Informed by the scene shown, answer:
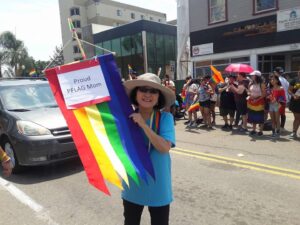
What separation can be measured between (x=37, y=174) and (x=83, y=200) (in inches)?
67.7

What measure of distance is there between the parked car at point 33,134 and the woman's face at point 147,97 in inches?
133

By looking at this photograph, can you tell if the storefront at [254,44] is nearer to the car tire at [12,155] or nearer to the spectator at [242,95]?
the spectator at [242,95]

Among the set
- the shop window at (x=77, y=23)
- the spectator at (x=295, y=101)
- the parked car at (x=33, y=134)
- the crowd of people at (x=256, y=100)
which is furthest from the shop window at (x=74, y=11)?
the parked car at (x=33, y=134)

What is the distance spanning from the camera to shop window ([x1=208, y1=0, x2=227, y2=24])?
19.7 m

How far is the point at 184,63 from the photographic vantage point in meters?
25.0

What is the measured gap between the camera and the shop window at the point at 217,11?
1974 cm

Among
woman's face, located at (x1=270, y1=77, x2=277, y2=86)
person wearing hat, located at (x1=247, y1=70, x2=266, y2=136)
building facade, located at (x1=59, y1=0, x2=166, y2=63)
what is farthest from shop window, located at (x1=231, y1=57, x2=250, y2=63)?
building facade, located at (x1=59, y1=0, x2=166, y2=63)

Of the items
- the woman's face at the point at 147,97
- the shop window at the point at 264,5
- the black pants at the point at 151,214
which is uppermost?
the shop window at the point at 264,5

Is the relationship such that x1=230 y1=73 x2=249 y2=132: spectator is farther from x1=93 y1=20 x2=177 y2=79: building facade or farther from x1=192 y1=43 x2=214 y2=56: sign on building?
x1=93 y1=20 x2=177 y2=79: building facade

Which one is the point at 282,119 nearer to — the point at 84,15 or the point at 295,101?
the point at 295,101

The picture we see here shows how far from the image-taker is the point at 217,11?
66.1 ft

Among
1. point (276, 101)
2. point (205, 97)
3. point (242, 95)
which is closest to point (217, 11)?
point (205, 97)

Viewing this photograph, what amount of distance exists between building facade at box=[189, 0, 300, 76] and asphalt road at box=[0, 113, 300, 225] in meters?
11.9

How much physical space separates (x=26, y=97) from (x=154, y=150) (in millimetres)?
4920
